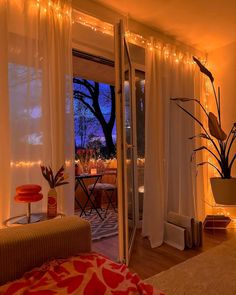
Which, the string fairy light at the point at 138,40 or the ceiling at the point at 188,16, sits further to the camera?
the ceiling at the point at 188,16

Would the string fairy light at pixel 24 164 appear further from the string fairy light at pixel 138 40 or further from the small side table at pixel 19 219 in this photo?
the string fairy light at pixel 138 40

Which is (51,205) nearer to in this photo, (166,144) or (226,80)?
(166,144)

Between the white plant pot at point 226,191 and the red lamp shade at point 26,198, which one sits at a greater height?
the red lamp shade at point 26,198

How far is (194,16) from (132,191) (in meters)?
2.24

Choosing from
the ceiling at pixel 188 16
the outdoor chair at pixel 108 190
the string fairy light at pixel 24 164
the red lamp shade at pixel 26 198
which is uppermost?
the ceiling at pixel 188 16

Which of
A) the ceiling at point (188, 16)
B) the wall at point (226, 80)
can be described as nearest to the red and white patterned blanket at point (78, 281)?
the ceiling at point (188, 16)

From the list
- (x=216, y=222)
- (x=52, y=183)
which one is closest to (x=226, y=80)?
(x=216, y=222)

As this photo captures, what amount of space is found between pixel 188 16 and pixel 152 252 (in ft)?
8.82

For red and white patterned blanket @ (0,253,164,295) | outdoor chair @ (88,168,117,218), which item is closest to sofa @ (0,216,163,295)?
red and white patterned blanket @ (0,253,164,295)

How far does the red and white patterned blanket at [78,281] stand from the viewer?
1.14 metres

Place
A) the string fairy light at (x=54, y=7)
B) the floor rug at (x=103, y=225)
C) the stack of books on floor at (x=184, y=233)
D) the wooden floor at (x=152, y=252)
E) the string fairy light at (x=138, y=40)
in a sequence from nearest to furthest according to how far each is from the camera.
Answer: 1. the string fairy light at (x=54, y=7)
2. the wooden floor at (x=152, y=252)
3. the string fairy light at (x=138, y=40)
4. the stack of books on floor at (x=184, y=233)
5. the floor rug at (x=103, y=225)

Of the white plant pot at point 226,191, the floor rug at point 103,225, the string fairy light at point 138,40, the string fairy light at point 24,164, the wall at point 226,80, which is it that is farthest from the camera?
the wall at point 226,80

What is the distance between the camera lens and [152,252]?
9.44 feet

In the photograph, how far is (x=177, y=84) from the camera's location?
357 cm
